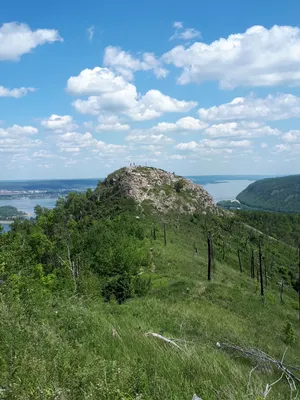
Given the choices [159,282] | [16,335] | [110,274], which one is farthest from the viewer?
[110,274]

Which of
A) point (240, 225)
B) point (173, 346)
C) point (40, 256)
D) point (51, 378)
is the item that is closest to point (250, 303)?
point (173, 346)

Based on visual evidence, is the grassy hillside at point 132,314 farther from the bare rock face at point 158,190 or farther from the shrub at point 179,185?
the shrub at point 179,185

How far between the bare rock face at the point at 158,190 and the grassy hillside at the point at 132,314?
264 inches

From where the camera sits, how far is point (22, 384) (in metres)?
5.57

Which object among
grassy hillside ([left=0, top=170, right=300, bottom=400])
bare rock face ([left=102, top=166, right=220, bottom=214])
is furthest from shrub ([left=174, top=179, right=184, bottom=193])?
grassy hillside ([left=0, top=170, right=300, bottom=400])

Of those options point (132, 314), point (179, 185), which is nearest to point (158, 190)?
point (179, 185)

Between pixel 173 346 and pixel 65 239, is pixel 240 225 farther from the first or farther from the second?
pixel 173 346

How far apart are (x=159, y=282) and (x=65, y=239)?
96.0 feet

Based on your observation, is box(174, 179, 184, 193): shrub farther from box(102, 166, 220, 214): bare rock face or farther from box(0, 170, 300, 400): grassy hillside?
box(0, 170, 300, 400): grassy hillside

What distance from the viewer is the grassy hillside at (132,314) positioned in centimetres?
602

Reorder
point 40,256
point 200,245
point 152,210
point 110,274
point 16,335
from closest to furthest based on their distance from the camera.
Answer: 1. point 16,335
2. point 110,274
3. point 40,256
4. point 200,245
5. point 152,210

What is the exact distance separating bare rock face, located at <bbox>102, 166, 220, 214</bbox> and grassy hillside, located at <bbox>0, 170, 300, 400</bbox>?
22.0 ft

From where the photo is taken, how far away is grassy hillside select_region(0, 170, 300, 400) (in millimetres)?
6016

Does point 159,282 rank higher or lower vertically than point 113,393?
lower
